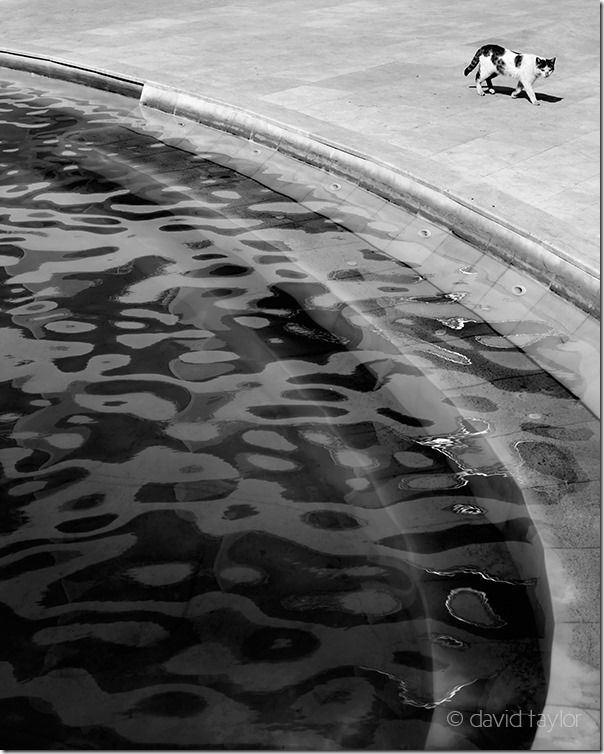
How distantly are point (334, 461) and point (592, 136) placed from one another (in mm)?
5327

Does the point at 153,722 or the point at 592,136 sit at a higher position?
the point at 592,136

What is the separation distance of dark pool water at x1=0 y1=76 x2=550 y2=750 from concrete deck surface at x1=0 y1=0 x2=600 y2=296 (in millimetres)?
1402

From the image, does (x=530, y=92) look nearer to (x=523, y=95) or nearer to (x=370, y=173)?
(x=523, y=95)

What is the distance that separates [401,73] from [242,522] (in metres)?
8.23

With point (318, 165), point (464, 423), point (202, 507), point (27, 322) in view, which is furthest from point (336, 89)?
point (202, 507)

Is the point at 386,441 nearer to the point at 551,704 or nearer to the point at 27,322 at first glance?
the point at 551,704

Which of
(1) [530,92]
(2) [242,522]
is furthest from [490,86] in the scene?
(2) [242,522]

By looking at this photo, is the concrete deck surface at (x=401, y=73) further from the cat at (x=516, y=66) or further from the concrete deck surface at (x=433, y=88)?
the cat at (x=516, y=66)

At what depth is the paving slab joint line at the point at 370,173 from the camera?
21.6ft

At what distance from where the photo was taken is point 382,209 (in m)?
8.33

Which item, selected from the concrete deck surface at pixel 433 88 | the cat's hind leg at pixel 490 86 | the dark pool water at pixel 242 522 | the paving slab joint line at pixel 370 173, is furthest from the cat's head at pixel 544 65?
the dark pool water at pixel 242 522

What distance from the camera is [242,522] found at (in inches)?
187

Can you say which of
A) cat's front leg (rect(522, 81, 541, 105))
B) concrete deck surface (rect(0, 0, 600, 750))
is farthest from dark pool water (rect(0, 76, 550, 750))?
cat's front leg (rect(522, 81, 541, 105))

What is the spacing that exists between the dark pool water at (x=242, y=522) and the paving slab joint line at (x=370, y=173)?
69 centimetres
